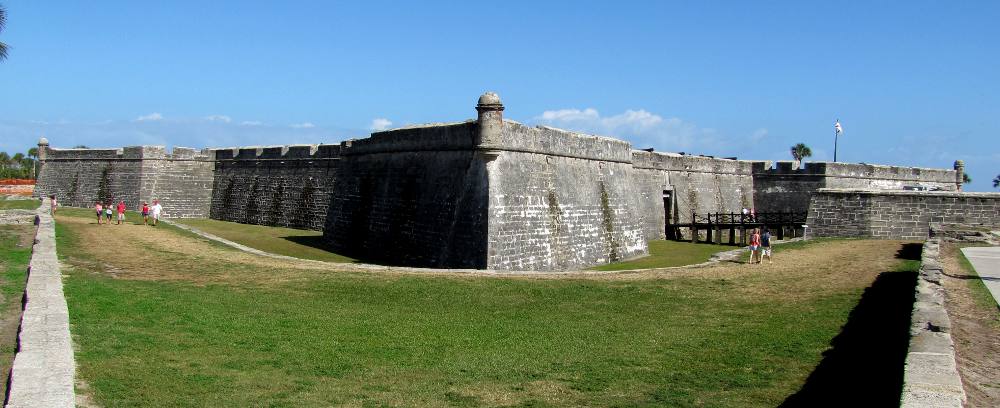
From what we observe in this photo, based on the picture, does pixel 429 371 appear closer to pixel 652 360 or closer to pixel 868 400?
pixel 652 360

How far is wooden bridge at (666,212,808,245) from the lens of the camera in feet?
94.5

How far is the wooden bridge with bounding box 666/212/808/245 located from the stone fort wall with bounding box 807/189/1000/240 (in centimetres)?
301

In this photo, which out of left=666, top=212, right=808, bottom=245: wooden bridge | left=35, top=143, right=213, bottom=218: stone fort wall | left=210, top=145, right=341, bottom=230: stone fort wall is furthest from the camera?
left=35, top=143, right=213, bottom=218: stone fort wall

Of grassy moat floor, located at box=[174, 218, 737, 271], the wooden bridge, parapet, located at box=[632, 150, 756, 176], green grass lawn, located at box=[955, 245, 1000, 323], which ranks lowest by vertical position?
grassy moat floor, located at box=[174, 218, 737, 271]

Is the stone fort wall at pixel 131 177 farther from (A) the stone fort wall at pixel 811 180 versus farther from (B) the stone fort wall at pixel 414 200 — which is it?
(A) the stone fort wall at pixel 811 180

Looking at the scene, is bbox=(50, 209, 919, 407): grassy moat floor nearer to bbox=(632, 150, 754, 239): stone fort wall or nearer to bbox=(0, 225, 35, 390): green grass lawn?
bbox=(0, 225, 35, 390): green grass lawn

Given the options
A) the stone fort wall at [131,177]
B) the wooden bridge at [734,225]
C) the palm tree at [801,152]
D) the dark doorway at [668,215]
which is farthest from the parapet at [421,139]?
the palm tree at [801,152]

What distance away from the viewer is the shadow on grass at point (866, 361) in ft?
20.9

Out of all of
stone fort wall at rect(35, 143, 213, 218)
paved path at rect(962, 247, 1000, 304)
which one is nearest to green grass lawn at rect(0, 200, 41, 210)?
stone fort wall at rect(35, 143, 213, 218)

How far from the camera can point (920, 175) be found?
37.9m

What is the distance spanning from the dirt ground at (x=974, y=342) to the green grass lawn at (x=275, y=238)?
50.0 ft

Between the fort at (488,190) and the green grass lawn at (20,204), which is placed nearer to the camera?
the fort at (488,190)

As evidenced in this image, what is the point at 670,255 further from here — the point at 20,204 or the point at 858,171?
the point at 20,204

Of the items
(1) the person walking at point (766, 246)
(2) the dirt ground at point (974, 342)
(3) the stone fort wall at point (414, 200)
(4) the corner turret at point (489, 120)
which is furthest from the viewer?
(1) the person walking at point (766, 246)
